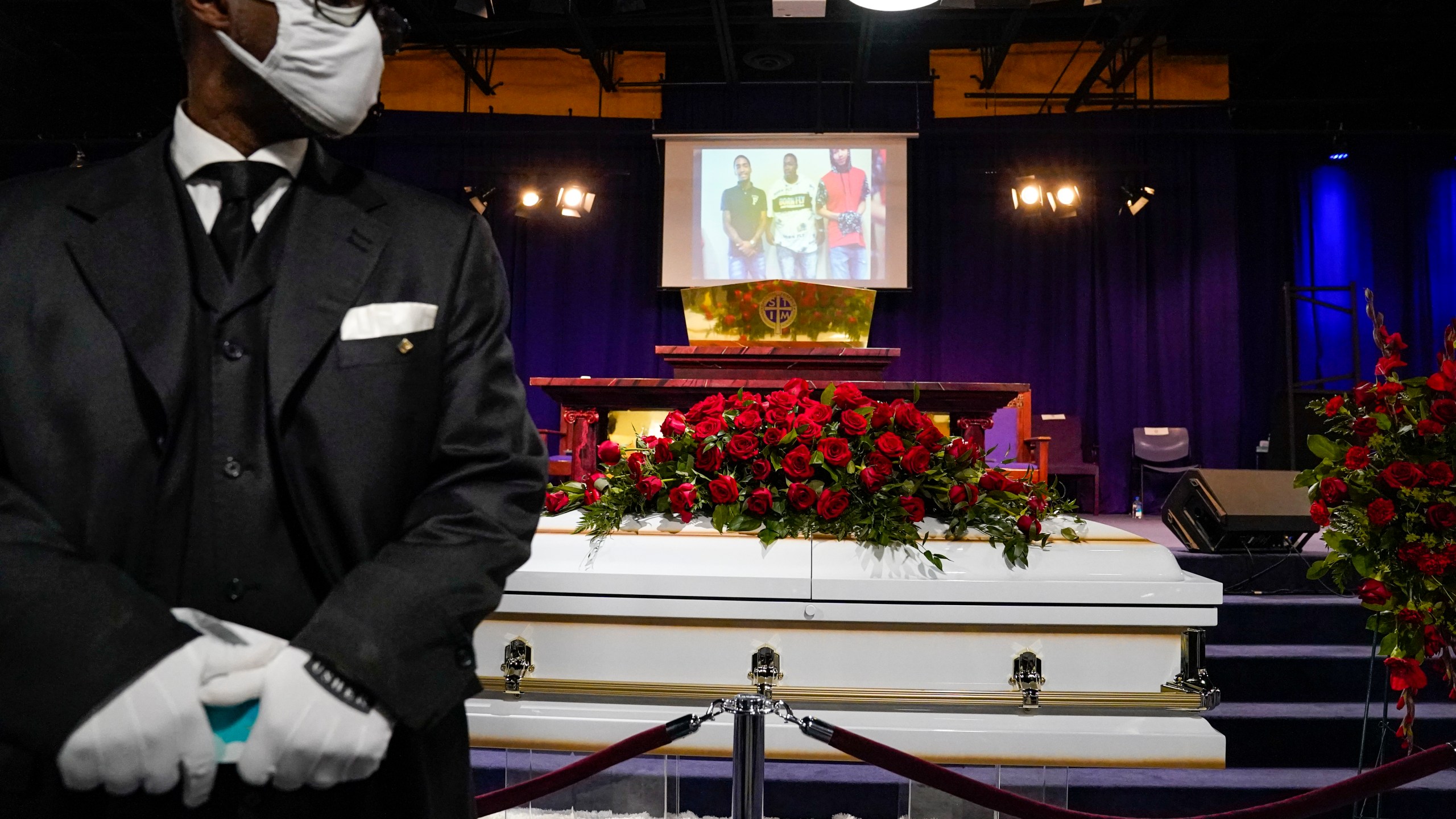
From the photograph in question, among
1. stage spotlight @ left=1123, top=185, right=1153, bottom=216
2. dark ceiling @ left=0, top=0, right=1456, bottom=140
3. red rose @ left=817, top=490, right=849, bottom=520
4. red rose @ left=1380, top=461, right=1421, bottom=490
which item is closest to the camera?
red rose @ left=817, top=490, right=849, bottom=520

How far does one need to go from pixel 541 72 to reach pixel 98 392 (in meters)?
9.68

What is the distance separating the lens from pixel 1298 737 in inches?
114

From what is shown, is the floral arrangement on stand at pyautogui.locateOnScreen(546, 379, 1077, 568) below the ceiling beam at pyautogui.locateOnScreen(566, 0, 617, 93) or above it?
below

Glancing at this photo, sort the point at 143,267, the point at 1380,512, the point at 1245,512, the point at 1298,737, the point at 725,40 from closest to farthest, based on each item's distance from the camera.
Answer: the point at 143,267, the point at 1380,512, the point at 1298,737, the point at 1245,512, the point at 725,40

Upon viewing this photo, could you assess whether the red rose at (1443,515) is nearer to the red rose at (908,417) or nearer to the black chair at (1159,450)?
the red rose at (908,417)

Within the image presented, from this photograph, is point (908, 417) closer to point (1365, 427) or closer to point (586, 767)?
point (586, 767)

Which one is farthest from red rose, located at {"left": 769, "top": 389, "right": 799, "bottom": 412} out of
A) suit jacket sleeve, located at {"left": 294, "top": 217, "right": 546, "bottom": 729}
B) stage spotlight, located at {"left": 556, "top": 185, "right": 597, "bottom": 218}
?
stage spotlight, located at {"left": 556, "top": 185, "right": 597, "bottom": 218}

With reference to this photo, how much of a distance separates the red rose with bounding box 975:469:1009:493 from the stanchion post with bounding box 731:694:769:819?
854 millimetres

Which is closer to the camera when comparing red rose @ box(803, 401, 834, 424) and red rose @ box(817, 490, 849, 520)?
red rose @ box(817, 490, 849, 520)

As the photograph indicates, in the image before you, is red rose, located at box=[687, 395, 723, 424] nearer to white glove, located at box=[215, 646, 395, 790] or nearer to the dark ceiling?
white glove, located at box=[215, 646, 395, 790]

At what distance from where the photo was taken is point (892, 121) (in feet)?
30.2

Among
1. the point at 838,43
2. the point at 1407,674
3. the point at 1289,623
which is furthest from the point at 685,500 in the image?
the point at 838,43

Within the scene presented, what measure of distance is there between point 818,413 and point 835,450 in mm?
177

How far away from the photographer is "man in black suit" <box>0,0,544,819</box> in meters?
0.66
